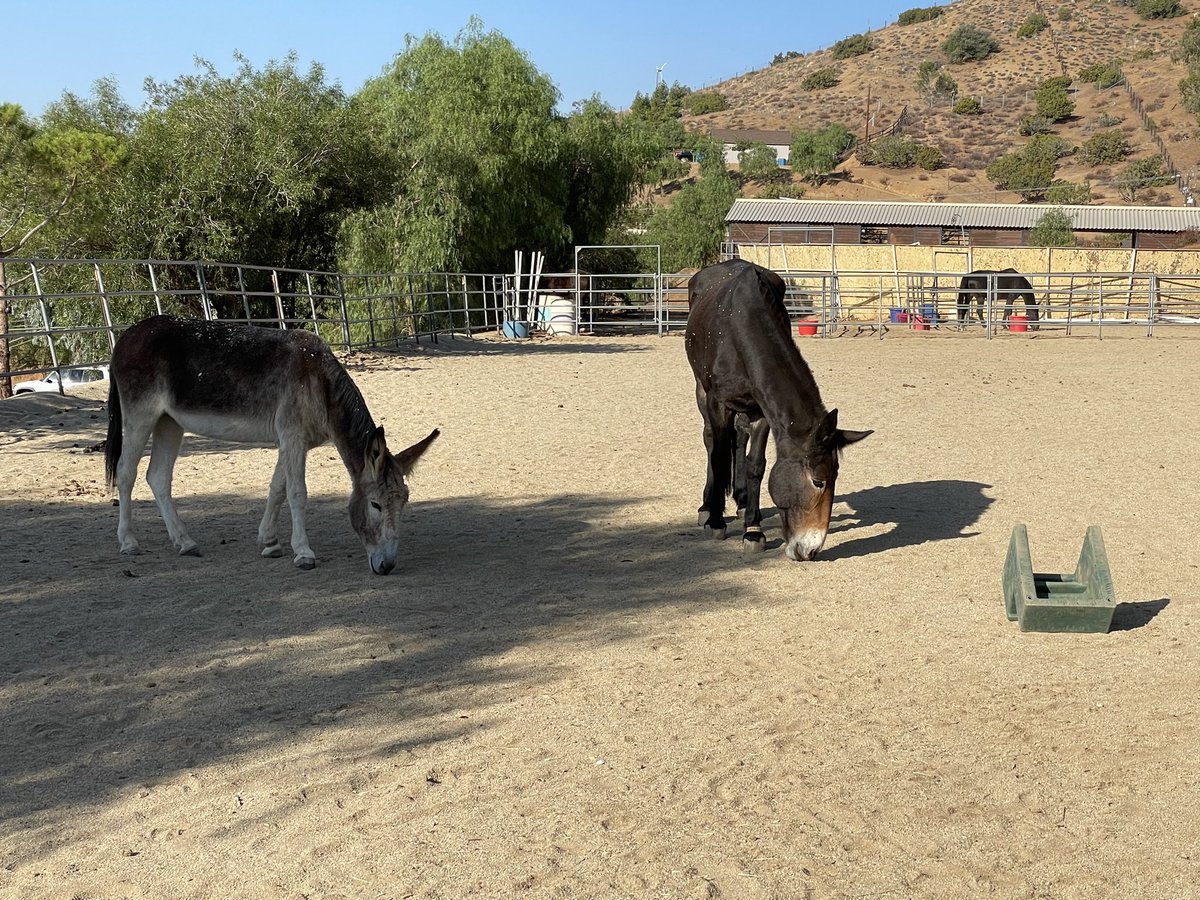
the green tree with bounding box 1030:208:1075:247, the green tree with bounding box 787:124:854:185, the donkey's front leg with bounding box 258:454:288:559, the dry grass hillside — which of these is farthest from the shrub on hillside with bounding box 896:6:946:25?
the donkey's front leg with bounding box 258:454:288:559

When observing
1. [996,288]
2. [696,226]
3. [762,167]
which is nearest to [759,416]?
[996,288]

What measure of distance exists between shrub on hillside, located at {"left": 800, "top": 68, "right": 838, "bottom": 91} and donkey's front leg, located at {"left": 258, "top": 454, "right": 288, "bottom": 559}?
9771 cm

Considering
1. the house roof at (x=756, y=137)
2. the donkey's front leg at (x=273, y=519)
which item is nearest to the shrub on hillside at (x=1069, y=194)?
the house roof at (x=756, y=137)

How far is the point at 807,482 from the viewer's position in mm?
6613

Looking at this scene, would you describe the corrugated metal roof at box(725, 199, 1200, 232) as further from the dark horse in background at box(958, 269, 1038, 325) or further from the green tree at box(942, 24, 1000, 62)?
the green tree at box(942, 24, 1000, 62)

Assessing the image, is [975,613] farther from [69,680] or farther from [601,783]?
[69,680]

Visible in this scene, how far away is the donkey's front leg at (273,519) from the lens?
22.1ft

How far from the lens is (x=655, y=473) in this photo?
31.7 feet

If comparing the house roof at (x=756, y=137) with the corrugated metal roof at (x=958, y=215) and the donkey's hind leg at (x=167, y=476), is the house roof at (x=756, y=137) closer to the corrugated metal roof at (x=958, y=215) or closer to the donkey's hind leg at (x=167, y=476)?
the corrugated metal roof at (x=958, y=215)

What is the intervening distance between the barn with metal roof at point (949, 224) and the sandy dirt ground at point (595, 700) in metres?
34.6

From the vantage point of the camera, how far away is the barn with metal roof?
4206 centimetres

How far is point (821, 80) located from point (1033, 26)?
1727 cm

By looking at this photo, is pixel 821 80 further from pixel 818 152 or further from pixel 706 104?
pixel 818 152

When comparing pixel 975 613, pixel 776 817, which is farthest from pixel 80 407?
pixel 776 817
